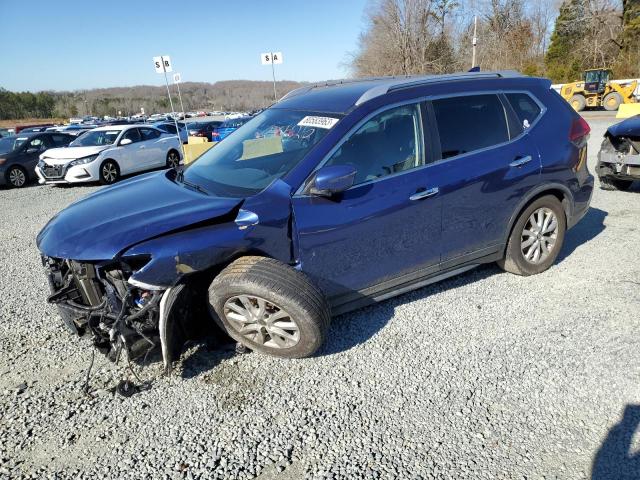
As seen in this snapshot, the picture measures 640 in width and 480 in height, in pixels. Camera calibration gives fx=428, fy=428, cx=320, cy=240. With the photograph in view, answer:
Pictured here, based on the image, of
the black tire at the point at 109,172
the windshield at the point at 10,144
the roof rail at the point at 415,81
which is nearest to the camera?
the roof rail at the point at 415,81

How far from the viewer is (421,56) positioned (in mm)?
37938

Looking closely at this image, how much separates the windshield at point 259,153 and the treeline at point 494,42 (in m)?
36.9

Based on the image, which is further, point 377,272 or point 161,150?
Answer: point 161,150

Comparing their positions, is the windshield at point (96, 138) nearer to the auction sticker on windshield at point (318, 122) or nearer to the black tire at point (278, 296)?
the auction sticker on windshield at point (318, 122)

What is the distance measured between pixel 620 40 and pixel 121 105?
100m

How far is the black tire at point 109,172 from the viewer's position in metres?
11.3

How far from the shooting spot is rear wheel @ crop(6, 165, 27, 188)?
12.3 m

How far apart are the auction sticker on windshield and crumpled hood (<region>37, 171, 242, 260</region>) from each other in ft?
2.84

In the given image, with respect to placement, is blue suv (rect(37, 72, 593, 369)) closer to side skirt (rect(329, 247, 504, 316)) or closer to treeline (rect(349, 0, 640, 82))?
side skirt (rect(329, 247, 504, 316))

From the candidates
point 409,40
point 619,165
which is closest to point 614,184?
point 619,165

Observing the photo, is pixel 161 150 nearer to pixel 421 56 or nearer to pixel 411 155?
pixel 411 155

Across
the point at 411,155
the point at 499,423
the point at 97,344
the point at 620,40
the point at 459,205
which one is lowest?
the point at 499,423

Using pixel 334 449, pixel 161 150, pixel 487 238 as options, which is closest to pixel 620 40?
pixel 161 150

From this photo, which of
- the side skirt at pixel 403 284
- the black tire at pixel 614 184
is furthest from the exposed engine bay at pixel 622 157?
the side skirt at pixel 403 284
